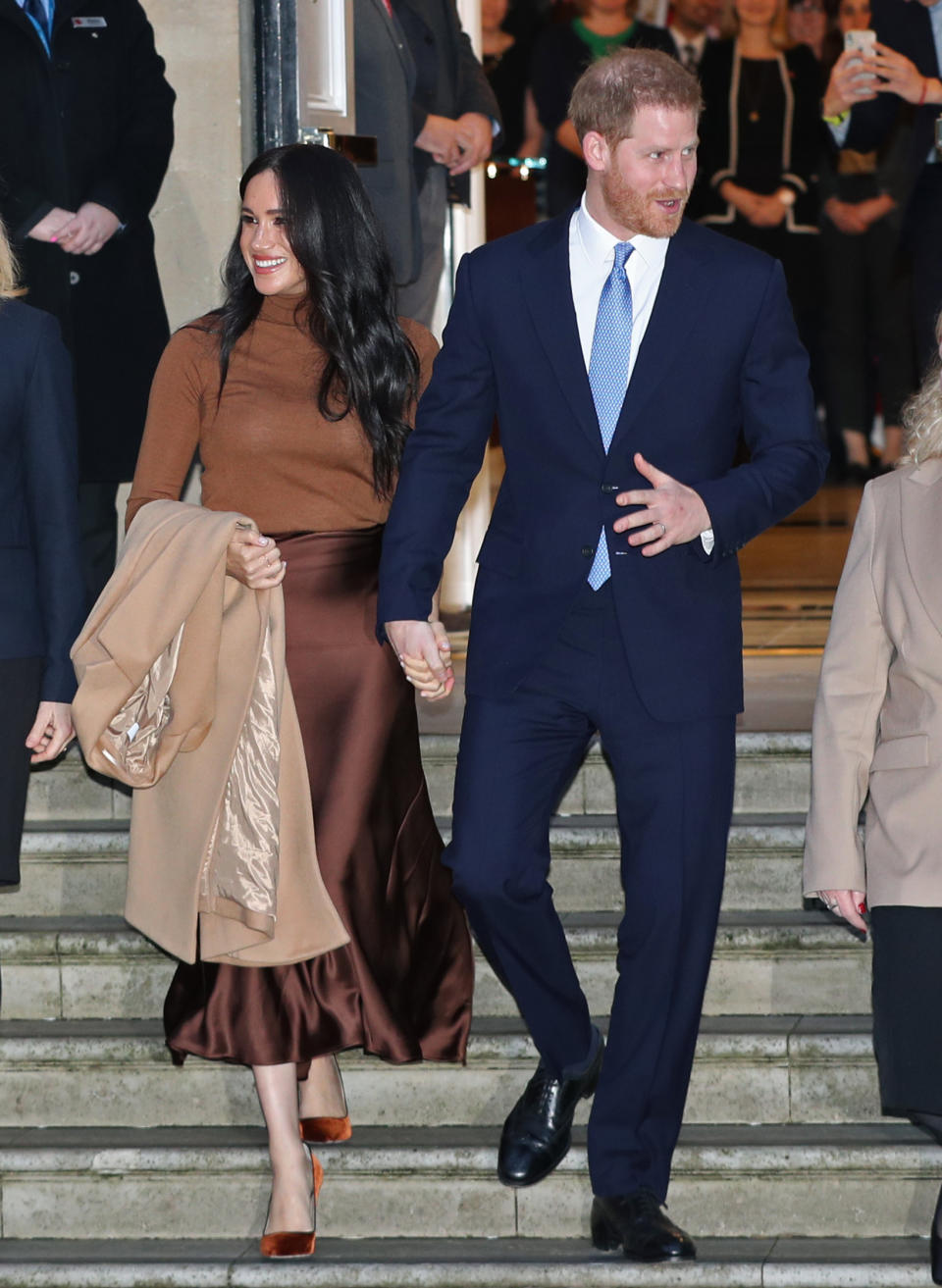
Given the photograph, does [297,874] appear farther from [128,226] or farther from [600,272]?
[128,226]

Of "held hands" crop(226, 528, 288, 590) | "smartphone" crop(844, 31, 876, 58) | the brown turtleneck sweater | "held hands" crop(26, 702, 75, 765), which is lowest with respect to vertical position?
"held hands" crop(26, 702, 75, 765)

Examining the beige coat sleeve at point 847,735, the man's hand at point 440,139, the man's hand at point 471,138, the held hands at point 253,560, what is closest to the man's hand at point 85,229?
the man's hand at point 440,139

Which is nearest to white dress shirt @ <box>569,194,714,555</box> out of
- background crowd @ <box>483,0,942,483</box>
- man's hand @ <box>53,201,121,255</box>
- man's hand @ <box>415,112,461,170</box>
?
man's hand @ <box>53,201,121,255</box>

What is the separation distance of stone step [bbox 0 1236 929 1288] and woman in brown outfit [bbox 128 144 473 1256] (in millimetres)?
96

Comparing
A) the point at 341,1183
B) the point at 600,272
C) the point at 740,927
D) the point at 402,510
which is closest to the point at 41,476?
the point at 402,510

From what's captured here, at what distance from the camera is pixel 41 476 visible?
380 cm

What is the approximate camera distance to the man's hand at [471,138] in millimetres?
6355

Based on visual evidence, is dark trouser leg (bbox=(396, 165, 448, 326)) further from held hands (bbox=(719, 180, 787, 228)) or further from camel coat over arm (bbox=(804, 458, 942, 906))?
held hands (bbox=(719, 180, 787, 228))

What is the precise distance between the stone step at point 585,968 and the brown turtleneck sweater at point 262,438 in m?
1.09

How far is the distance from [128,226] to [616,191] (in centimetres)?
243

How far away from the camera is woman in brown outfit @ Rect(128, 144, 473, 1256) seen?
3.90 metres

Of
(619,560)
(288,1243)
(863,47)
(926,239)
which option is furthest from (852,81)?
(288,1243)

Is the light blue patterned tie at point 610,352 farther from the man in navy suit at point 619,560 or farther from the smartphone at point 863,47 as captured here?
the smartphone at point 863,47

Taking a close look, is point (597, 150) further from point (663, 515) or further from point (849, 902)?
point (849, 902)
